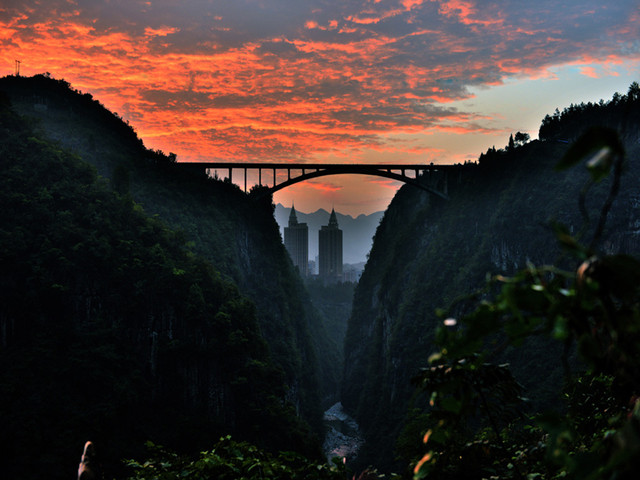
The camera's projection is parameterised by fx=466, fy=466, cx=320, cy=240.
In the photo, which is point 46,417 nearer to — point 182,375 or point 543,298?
point 182,375

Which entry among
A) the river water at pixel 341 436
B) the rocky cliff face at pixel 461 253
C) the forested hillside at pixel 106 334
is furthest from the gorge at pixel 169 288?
the river water at pixel 341 436

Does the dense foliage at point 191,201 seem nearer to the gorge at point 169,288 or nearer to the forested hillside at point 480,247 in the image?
the gorge at point 169,288

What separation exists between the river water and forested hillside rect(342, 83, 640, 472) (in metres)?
1.99

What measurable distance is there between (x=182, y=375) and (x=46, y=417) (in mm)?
10446

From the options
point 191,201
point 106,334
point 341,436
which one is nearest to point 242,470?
point 106,334

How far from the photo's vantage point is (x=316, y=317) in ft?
388

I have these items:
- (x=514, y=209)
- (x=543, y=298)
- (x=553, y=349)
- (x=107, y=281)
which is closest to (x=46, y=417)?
(x=107, y=281)

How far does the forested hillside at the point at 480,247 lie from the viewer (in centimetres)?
4922

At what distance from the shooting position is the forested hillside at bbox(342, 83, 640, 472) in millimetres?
49219

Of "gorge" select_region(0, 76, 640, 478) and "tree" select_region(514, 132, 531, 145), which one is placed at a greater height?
"tree" select_region(514, 132, 531, 145)

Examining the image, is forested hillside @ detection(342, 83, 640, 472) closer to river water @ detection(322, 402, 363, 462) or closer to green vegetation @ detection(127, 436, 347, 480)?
river water @ detection(322, 402, 363, 462)

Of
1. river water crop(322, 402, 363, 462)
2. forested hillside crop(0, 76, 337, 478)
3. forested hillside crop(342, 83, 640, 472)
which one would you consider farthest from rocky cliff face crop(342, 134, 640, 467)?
forested hillside crop(0, 76, 337, 478)

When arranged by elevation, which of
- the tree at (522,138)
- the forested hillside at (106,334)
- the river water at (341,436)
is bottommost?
the river water at (341,436)

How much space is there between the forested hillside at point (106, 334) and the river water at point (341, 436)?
28.4m
